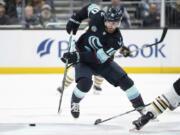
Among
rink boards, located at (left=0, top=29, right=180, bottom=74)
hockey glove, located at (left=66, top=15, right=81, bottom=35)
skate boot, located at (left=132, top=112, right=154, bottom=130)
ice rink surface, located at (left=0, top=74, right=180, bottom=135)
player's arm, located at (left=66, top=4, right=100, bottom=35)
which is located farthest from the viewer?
rink boards, located at (left=0, top=29, right=180, bottom=74)

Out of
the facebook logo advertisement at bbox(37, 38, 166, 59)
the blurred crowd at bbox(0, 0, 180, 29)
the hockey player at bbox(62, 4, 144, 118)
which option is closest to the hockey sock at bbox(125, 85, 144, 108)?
the hockey player at bbox(62, 4, 144, 118)

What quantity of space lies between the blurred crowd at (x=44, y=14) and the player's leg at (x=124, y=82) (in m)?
4.04

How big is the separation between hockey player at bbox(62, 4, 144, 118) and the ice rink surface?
227 millimetres

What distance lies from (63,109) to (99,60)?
0.91 meters

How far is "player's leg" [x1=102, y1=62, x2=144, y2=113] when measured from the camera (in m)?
4.39

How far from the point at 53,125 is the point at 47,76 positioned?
12.5ft

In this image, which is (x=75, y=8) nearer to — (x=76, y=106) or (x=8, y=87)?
(x=8, y=87)

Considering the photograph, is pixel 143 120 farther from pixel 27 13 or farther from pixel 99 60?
pixel 27 13

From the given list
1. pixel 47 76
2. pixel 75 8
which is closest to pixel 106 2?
pixel 75 8

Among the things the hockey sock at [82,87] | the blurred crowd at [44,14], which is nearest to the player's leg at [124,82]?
the hockey sock at [82,87]

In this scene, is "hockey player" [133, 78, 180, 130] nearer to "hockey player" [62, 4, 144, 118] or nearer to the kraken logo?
"hockey player" [62, 4, 144, 118]

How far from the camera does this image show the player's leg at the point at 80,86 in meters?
4.28

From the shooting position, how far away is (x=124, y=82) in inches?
172

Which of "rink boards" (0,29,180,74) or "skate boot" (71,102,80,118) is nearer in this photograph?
"skate boot" (71,102,80,118)
